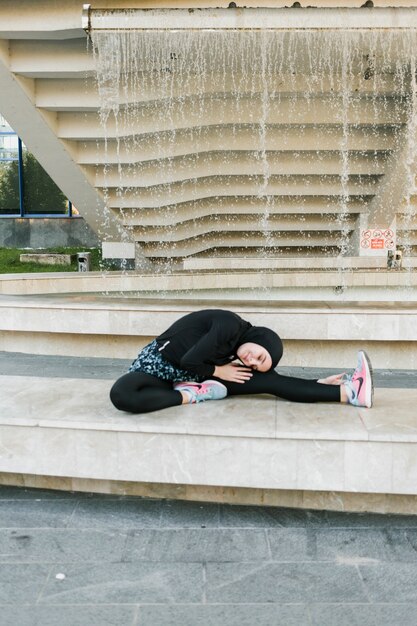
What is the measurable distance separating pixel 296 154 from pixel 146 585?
11.7m

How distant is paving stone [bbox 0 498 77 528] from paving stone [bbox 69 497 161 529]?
0.06 meters

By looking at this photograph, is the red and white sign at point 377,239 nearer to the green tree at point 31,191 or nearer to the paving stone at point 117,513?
the green tree at point 31,191

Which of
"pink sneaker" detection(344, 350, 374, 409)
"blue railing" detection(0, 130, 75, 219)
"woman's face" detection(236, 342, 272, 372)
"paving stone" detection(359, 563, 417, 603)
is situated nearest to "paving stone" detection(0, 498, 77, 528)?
"woman's face" detection(236, 342, 272, 372)

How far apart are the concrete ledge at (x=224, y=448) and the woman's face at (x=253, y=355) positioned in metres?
0.30

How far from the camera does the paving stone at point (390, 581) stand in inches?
124

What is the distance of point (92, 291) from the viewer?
1230 centimetres

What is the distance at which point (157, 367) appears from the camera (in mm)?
4594

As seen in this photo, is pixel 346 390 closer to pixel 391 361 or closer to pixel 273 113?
pixel 391 361

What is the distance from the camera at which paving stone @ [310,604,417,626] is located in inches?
116

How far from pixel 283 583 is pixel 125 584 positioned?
2.29 feet

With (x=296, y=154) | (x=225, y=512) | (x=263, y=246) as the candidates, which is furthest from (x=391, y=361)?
(x=263, y=246)

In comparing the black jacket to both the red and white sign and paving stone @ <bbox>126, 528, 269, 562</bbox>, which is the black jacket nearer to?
paving stone @ <bbox>126, 528, 269, 562</bbox>

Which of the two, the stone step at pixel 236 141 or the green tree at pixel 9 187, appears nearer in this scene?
the stone step at pixel 236 141

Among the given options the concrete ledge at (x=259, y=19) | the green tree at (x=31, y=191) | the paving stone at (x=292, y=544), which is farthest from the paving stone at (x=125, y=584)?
the green tree at (x=31, y=191)
